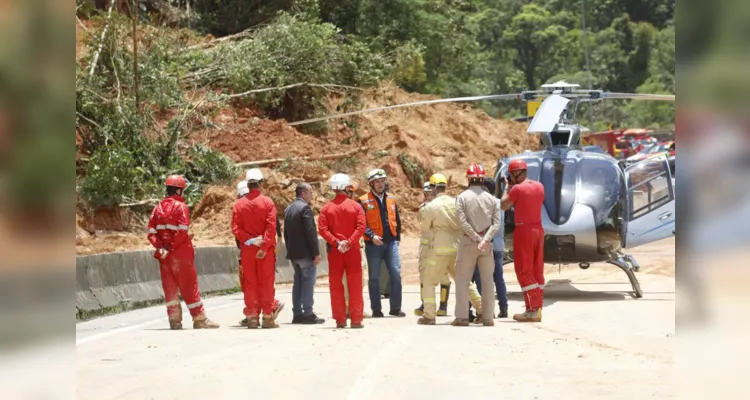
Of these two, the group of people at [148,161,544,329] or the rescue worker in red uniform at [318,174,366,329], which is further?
the rescue worker in red uniform at [318,174,366,329]

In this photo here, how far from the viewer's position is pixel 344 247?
14.3 metres

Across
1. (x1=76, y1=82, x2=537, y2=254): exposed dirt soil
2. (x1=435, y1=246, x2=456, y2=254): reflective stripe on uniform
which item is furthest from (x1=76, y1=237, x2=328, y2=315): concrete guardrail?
(x1=435, y1=246, x2=456, y2=254): reflective stripe on uniform

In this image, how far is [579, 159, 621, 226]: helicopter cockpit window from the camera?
18.3 meters

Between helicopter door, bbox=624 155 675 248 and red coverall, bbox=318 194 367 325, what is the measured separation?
6.82 meters

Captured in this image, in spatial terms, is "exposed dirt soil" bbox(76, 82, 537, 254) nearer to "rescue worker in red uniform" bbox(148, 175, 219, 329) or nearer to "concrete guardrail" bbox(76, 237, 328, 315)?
"concrete guardrail" bbox(76, 237, 328, 315)

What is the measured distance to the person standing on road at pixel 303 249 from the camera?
14945 millimetres

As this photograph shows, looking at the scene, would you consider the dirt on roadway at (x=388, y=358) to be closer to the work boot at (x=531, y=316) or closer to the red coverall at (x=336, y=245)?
the work boot at (x=531, y=316)

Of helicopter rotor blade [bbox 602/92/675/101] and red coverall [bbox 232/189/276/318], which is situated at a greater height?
helicopter rotor blade [bbox 602/92/675/101]

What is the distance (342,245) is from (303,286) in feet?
3.32
